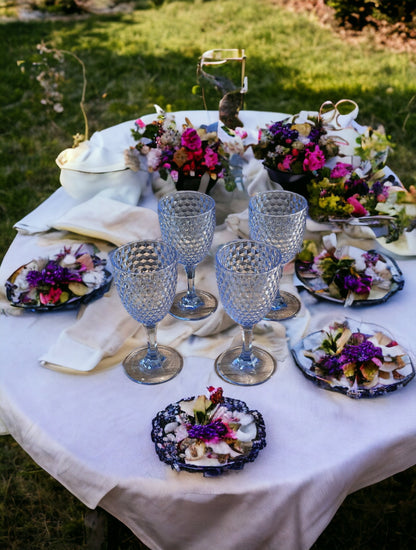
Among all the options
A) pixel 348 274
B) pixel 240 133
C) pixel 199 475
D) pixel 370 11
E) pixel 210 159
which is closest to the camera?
pixel 199 475

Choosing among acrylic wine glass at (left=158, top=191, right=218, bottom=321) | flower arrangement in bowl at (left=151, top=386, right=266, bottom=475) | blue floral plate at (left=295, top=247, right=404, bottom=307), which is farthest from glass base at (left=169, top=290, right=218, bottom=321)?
flower arrangement in bowl at (left=151, top=386, right=266, bottom=475)

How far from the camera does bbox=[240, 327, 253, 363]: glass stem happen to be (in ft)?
4.13

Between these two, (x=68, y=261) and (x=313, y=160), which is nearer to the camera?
(x=68, y=261)

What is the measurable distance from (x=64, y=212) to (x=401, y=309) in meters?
1.11

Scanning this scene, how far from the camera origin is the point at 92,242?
5.66 ft

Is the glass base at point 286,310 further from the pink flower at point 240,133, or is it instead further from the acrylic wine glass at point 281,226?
the pink flower at point 240,133

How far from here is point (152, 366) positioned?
1.29m

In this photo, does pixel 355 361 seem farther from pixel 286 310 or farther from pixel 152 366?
pixel 152 366

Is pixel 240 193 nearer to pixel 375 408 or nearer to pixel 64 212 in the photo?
pixel 64 212

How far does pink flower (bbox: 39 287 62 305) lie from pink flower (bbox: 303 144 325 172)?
0.88 m

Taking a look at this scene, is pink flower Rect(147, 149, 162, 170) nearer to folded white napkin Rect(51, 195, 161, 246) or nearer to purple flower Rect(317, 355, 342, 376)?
folded white napkin Rect(51, 195, 161, 246)

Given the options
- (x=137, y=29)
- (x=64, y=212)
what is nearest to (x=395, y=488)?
(x=64, y=212)

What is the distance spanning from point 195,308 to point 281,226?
308mm

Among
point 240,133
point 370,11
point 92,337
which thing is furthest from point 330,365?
point 370,11
